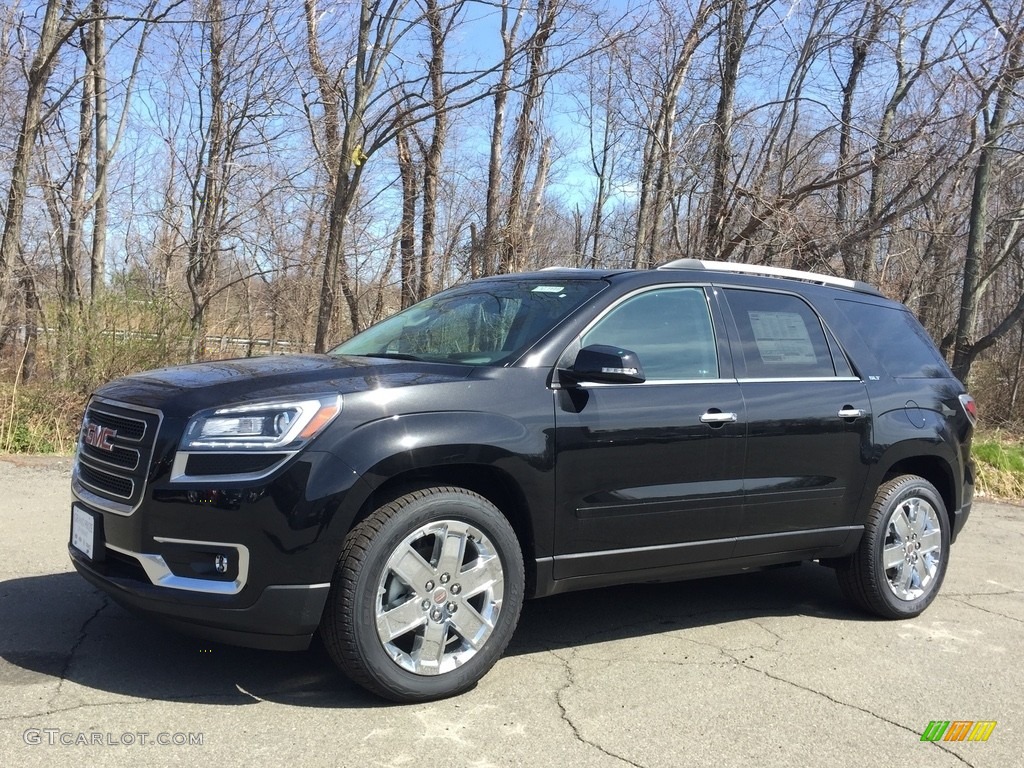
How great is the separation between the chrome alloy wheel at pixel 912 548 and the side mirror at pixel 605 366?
2.26m

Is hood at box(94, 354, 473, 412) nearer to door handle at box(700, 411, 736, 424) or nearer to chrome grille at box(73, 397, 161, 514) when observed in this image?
chrome grille at box(73, 397, 161, 514)

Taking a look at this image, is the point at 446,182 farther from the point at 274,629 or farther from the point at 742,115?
the point at 274,629

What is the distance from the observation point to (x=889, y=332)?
5578 millimetres

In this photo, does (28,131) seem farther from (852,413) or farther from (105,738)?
(852,413)

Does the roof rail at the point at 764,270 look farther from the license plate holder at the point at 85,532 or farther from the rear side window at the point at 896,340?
the license plate holder at the point at 85,532

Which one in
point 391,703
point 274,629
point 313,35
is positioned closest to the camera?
point 274,629

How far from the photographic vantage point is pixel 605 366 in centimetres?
386

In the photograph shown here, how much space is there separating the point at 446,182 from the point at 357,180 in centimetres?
646

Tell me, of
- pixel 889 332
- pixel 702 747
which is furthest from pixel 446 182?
pixel 702 747

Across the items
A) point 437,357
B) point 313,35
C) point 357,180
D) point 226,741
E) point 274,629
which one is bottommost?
point 226,741

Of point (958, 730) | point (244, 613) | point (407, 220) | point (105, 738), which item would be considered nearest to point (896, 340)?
point (958, 730)

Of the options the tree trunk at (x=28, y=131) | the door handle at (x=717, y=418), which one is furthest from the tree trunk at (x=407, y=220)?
the door handle at (x=717, y=418)

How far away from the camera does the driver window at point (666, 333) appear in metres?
4.34

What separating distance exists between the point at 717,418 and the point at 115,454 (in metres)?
2.72
